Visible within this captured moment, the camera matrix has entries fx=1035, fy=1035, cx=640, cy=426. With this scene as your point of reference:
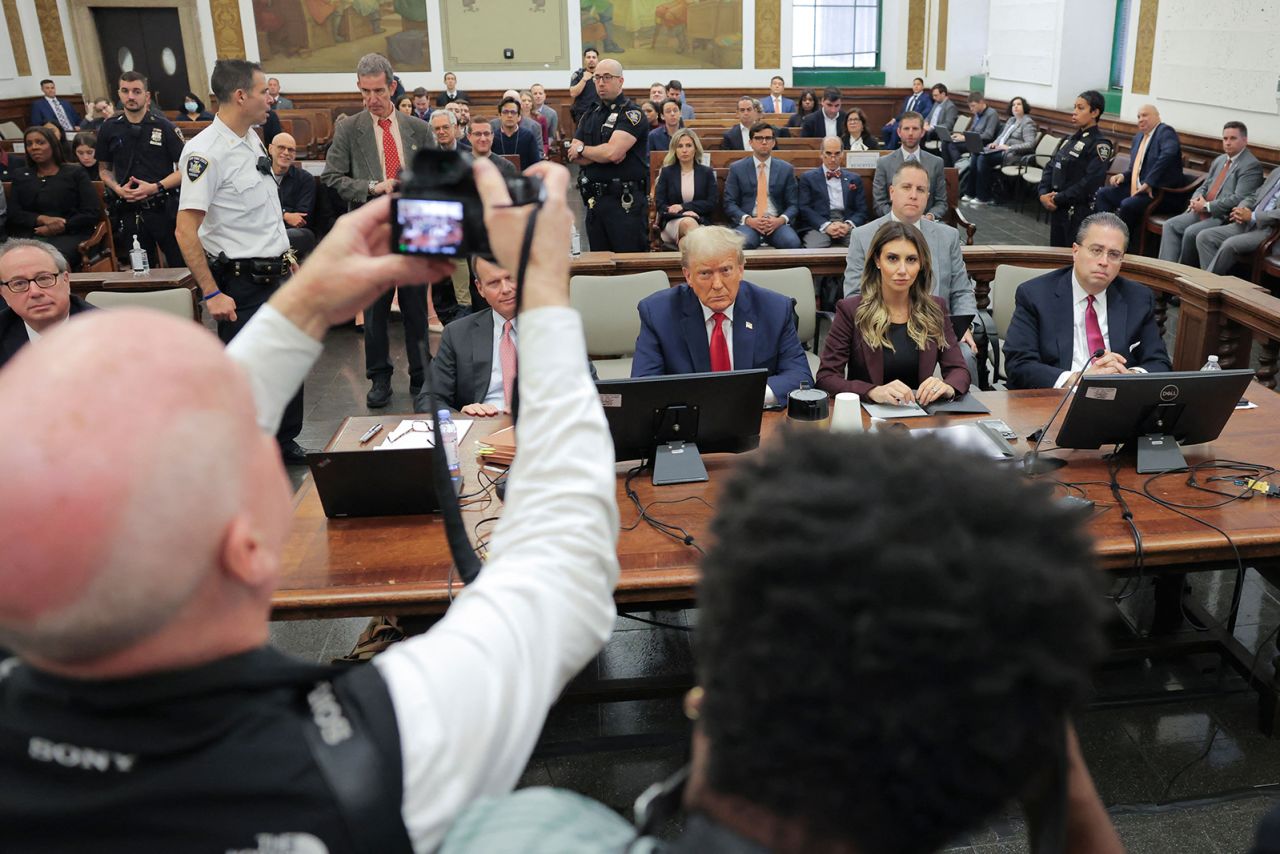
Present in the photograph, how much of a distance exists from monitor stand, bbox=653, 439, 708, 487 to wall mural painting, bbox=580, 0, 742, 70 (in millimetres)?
13062

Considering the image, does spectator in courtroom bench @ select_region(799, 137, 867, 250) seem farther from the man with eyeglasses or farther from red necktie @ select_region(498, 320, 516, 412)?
the man with eyeglasses

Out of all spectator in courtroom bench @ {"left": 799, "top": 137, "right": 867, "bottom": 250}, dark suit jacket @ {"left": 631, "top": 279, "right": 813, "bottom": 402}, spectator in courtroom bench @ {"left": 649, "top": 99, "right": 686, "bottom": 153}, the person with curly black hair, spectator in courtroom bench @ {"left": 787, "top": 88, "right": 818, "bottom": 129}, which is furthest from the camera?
spectator in courtroom bench @ {"left": 787, "top": 88, "right": 818, "bottom": 129}

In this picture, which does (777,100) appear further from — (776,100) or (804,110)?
(804,110)

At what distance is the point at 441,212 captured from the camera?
39.1 inches

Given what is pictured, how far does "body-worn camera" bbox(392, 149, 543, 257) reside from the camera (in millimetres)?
980

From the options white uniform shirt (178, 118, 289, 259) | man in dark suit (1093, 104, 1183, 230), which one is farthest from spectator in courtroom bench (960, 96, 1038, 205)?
white uniform shirt (178, 118, 289, 259)

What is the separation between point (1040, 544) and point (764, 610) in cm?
18

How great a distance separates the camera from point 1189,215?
24.7 feet

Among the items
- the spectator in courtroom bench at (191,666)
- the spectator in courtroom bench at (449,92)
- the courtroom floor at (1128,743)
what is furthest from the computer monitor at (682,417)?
the spectator in courtroom bench at (449,92)

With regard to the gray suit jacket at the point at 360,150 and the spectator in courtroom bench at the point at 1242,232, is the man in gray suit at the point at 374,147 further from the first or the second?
the spectator in courtroom bench at the point at 1242,232

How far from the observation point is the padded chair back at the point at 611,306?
15.0 feet

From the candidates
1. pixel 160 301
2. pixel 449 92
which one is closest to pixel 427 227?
pixel 160 301

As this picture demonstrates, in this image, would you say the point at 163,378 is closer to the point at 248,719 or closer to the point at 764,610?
the point at 248,719

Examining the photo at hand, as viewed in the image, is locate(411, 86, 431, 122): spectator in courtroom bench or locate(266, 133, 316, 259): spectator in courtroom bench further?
locate(411, 86, 431, 122): spectator in courtroom bench
